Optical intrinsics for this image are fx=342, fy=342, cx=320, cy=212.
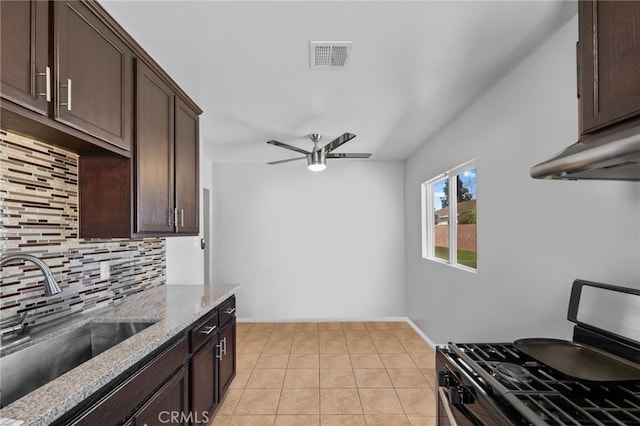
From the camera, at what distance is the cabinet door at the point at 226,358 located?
2.62 m

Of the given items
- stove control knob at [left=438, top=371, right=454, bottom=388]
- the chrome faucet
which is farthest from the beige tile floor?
the chrome faucet

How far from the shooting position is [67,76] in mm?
1436

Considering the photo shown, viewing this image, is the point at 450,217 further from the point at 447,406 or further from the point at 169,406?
the point at 169,406

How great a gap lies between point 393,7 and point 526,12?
663 mm

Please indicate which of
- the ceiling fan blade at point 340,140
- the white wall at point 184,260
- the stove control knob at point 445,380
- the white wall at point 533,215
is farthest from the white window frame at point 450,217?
the white wall at point 184,260

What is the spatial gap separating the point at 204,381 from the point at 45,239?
4.20 feet

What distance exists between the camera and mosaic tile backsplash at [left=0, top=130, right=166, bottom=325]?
1561 millimetres

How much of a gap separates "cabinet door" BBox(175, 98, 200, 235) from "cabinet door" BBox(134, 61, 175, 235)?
117 millimetres

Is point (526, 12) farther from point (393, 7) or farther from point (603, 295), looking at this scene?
point (603, 295)

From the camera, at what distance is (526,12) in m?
1.68

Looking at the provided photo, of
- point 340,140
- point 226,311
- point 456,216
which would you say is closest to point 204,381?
point 226,311

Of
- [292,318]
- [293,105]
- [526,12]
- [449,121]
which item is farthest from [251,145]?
[526,12]

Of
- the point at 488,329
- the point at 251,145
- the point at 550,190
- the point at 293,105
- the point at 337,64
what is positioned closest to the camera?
the point at 550,190

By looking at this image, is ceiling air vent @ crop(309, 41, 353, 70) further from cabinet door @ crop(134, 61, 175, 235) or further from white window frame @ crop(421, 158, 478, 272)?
Result: white window frame @ crop(421, 158, 478, 272)
